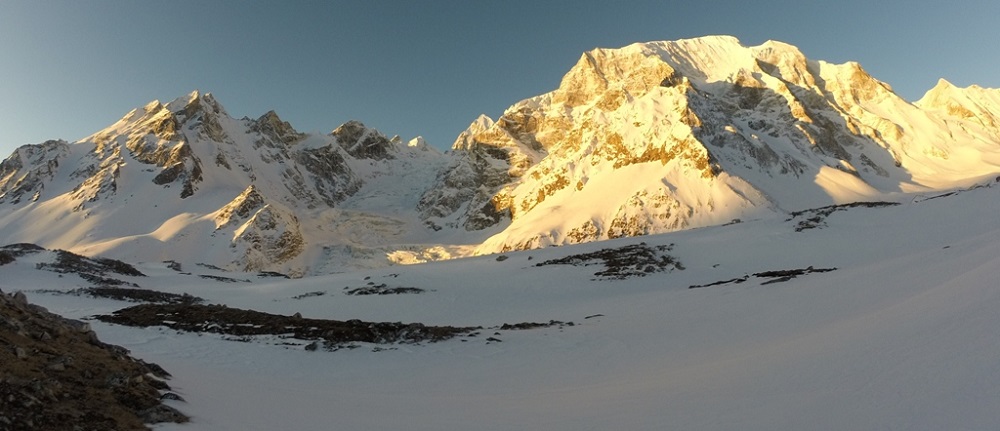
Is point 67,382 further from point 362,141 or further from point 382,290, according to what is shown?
point 362,141

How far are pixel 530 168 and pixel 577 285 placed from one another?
383ft

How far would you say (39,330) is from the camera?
7871mm

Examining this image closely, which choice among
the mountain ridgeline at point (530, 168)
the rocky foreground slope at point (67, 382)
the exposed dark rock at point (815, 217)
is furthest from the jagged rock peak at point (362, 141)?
the rocky foreground slope at point (67, 382)

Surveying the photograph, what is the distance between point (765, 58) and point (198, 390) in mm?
203409

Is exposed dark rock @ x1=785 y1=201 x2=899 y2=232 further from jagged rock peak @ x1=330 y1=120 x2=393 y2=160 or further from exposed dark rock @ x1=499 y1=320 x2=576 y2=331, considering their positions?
jagged rock peak @ x1=330 y1=120 x2=393 y2=160

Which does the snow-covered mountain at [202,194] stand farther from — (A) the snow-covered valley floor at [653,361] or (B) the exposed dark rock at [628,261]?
(A) the snow-covered valley floor at [653,361]

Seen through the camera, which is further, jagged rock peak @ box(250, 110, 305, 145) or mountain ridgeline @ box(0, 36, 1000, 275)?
jagged rock peak @ box(250, 110, 305, 145)

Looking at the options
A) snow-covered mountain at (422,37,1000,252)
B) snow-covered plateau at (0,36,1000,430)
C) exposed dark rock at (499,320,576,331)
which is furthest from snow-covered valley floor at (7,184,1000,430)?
snow-covered mountain at (422,37,1000,252)

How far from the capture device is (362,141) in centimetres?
18288

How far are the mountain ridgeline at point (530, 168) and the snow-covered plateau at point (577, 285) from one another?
30.5 inches

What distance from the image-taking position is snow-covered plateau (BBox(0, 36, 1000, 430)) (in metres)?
7.27

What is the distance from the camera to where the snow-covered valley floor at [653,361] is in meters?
6.02

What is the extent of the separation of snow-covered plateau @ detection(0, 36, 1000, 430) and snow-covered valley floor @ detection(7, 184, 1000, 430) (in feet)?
0.21

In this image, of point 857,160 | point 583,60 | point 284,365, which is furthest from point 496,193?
point 284,365
